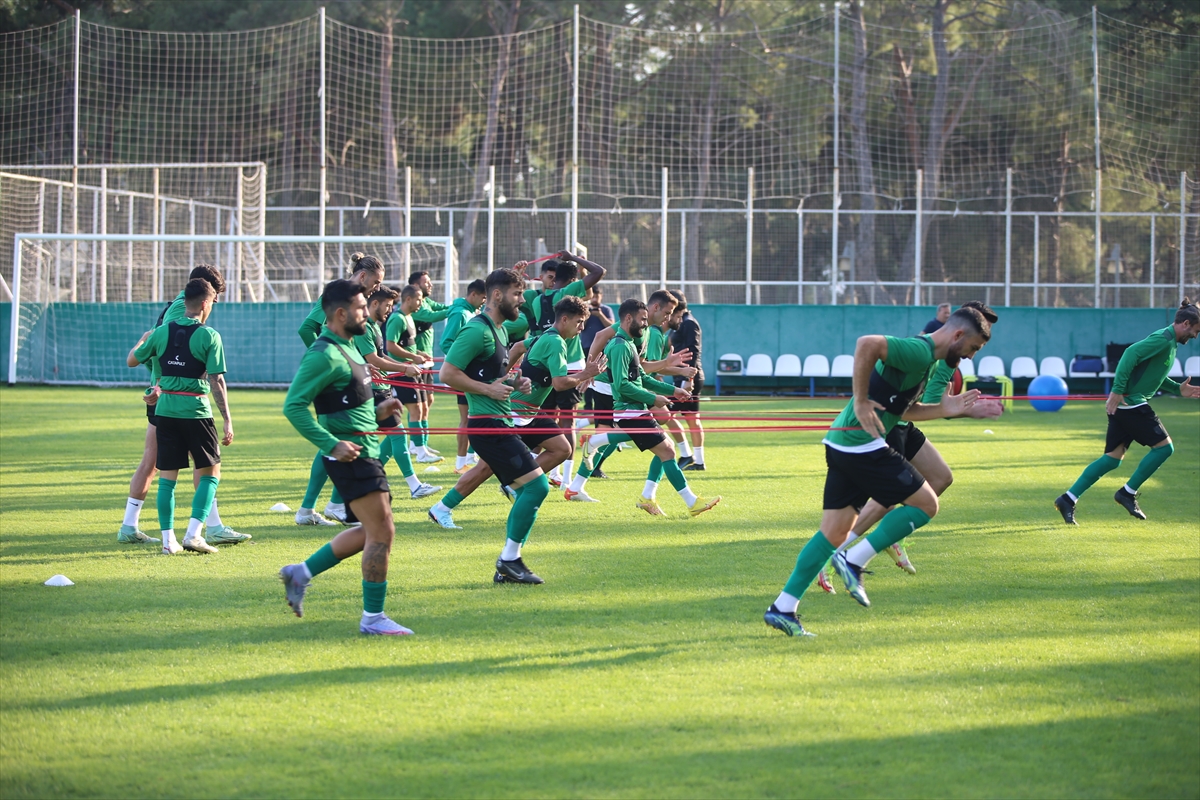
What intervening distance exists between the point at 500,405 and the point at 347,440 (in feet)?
5.21

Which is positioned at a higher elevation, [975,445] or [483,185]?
[483,185]

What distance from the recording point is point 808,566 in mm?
6422

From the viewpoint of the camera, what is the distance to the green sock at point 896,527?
272 inches

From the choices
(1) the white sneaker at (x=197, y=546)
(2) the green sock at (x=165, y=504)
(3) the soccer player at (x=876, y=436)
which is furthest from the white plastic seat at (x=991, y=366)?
(2) the green sock at (x=165, y=504)

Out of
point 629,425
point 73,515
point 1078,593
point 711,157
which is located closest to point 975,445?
point 629,425

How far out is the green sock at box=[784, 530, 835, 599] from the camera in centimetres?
640

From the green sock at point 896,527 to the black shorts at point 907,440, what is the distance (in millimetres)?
799

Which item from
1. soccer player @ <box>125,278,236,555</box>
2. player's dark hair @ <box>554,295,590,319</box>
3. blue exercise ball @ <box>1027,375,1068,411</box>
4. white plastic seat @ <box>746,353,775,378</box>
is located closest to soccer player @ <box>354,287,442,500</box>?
soccer player @ <box>125,278,236,555</box>

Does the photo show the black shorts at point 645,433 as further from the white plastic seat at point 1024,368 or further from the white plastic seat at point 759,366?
the white plastic seat at point 1024,368

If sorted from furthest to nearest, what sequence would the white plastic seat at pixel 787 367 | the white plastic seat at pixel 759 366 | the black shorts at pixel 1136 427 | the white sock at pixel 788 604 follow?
the white plastic seat at pixel 759 366 → the white plastic seat at pixel 787 367 → the black shorts at pixel 1136 427 → the white sock at pixel 788 604

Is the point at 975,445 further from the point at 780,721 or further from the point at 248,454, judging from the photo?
the point at 780,721

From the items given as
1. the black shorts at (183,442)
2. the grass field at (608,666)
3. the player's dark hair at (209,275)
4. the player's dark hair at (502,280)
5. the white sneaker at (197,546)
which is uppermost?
the player's dark hair at (209,275)

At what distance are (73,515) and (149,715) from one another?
5.79 meters

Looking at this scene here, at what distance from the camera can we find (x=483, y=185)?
32.8 m
